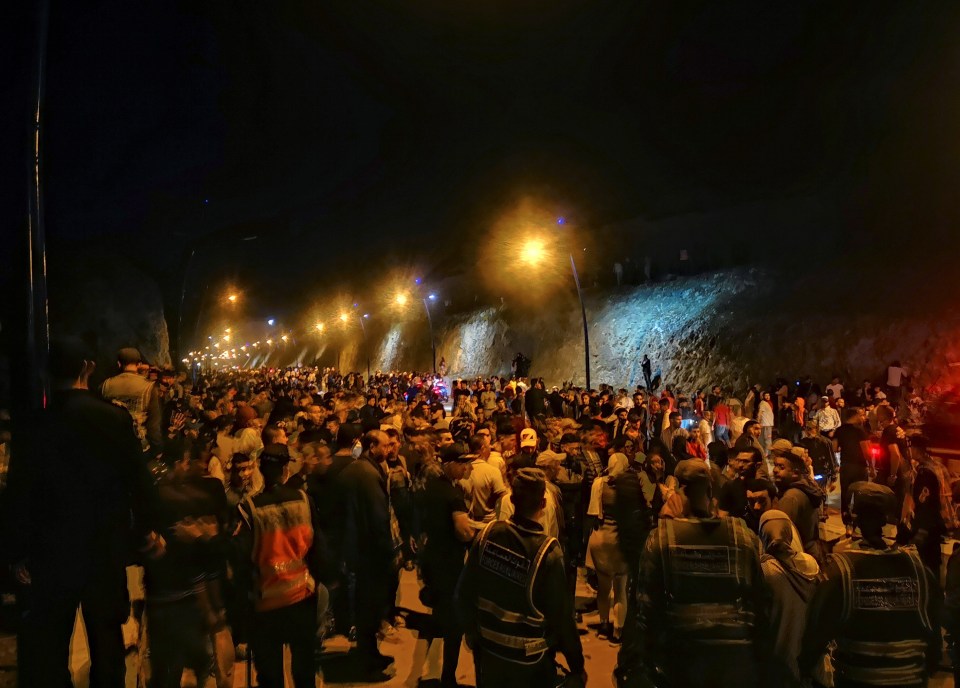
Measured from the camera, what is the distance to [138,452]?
4.07 m

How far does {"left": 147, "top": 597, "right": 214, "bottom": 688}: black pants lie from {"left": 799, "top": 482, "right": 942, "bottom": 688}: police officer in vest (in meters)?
3.58

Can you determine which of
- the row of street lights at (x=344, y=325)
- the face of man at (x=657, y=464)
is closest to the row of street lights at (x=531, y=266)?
the row of street lights at (x=344, y=325)

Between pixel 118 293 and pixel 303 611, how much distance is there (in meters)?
33.7

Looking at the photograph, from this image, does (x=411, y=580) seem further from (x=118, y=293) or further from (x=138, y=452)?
(x=118, y=293)

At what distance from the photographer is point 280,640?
4051 mm

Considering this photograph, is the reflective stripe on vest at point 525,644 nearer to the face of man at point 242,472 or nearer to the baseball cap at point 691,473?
the baseball cap at point 691,473

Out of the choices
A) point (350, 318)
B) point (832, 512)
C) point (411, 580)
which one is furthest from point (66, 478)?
point (350, 318)

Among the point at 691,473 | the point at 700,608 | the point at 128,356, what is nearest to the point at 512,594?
the point at 700,608

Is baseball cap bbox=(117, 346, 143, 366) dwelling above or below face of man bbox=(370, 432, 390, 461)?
above

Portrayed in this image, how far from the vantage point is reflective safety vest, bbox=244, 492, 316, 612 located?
13.1 ft

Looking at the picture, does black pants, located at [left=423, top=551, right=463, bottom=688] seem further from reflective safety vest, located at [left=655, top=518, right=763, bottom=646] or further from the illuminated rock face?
the illuminated rock face

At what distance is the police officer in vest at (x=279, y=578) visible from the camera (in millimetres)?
4008

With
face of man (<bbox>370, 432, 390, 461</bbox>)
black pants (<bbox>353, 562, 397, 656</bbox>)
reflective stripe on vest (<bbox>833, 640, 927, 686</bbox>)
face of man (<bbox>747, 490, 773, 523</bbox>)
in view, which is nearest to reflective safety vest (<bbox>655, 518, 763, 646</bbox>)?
reflective stripe on vest (<bbox>833, 640, 927, 686</bbox>)

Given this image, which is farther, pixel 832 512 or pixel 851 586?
pixel 832 512
